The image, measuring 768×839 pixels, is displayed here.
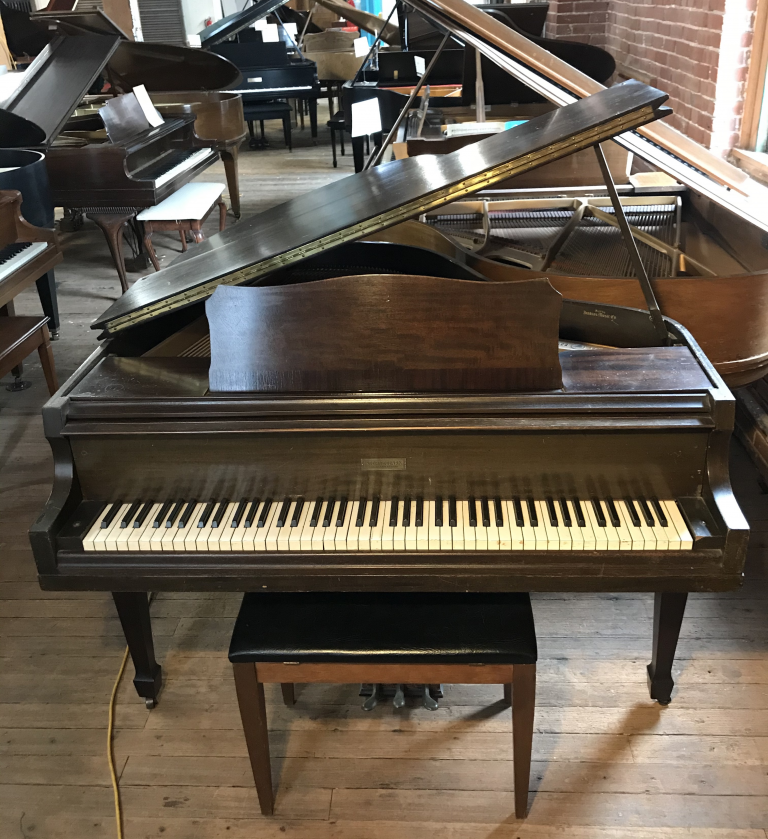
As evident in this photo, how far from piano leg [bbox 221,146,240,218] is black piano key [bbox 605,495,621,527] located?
18.1 ft

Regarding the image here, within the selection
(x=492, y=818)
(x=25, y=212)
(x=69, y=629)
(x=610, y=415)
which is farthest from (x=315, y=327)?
(x=25, y=212)

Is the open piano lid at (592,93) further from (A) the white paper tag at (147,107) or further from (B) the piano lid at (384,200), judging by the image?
(A) the white paper tag at (147,107)

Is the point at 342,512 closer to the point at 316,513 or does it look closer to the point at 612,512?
the point at 316,513

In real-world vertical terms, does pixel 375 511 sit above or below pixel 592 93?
below

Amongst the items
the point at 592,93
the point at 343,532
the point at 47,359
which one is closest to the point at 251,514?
the point at 343,532

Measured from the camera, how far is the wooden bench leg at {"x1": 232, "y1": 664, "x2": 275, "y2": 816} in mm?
1860

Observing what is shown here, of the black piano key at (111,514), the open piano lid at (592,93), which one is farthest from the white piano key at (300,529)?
the open piano lid at (592,93)

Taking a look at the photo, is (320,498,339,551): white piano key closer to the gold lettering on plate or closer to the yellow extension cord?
the gold lettering on plate

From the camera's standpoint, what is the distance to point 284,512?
1.96 metres

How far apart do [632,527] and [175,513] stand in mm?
1111

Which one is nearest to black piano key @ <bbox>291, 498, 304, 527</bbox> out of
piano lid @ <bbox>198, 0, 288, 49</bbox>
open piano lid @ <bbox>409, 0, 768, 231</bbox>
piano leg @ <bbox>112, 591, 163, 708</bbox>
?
piano leg @ <bbox>112, 591, 163, 708</bbox>

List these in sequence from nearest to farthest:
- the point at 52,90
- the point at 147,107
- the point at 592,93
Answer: the point at 592,93 < the point at 52,90 < the point at 147,107

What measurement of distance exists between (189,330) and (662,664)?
A: 1.79 m

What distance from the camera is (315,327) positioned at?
195cm
